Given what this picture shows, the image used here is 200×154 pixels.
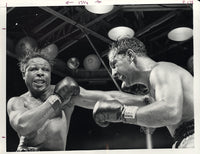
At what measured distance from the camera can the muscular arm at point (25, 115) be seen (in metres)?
1.91

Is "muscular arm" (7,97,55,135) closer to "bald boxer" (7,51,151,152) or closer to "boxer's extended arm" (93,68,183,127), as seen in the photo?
"bald boxer" (7,51,151,152)

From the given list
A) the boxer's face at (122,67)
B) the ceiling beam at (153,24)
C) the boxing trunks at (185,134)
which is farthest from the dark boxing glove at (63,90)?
the boxing trunks at (185,134)

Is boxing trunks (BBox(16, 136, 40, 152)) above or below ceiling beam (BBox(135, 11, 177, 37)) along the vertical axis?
below

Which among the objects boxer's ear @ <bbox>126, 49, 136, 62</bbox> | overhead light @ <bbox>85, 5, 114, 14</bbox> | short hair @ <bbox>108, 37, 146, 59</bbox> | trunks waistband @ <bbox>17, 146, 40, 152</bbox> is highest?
overhead light @ <bbox>85, 5, 114, 14</bbox>

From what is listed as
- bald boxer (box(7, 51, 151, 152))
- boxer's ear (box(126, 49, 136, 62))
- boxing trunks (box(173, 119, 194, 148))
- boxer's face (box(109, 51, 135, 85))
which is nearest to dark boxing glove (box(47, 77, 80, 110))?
bald boxer (box(7, 51, 151, 152))

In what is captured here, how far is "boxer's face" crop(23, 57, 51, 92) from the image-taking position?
196 cm

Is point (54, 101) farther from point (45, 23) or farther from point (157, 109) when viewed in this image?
point (157, 109)

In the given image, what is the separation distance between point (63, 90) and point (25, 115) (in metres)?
0.24

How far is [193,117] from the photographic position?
6.29ft

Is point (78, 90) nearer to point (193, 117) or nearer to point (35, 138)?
point (35, 138)

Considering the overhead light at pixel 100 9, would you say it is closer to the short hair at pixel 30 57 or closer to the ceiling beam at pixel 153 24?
the ceiling beam at pixel 153 24

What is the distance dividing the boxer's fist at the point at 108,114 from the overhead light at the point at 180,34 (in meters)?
0.46

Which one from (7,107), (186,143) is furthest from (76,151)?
(186,143)

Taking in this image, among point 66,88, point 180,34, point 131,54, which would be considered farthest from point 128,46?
point 66,88
